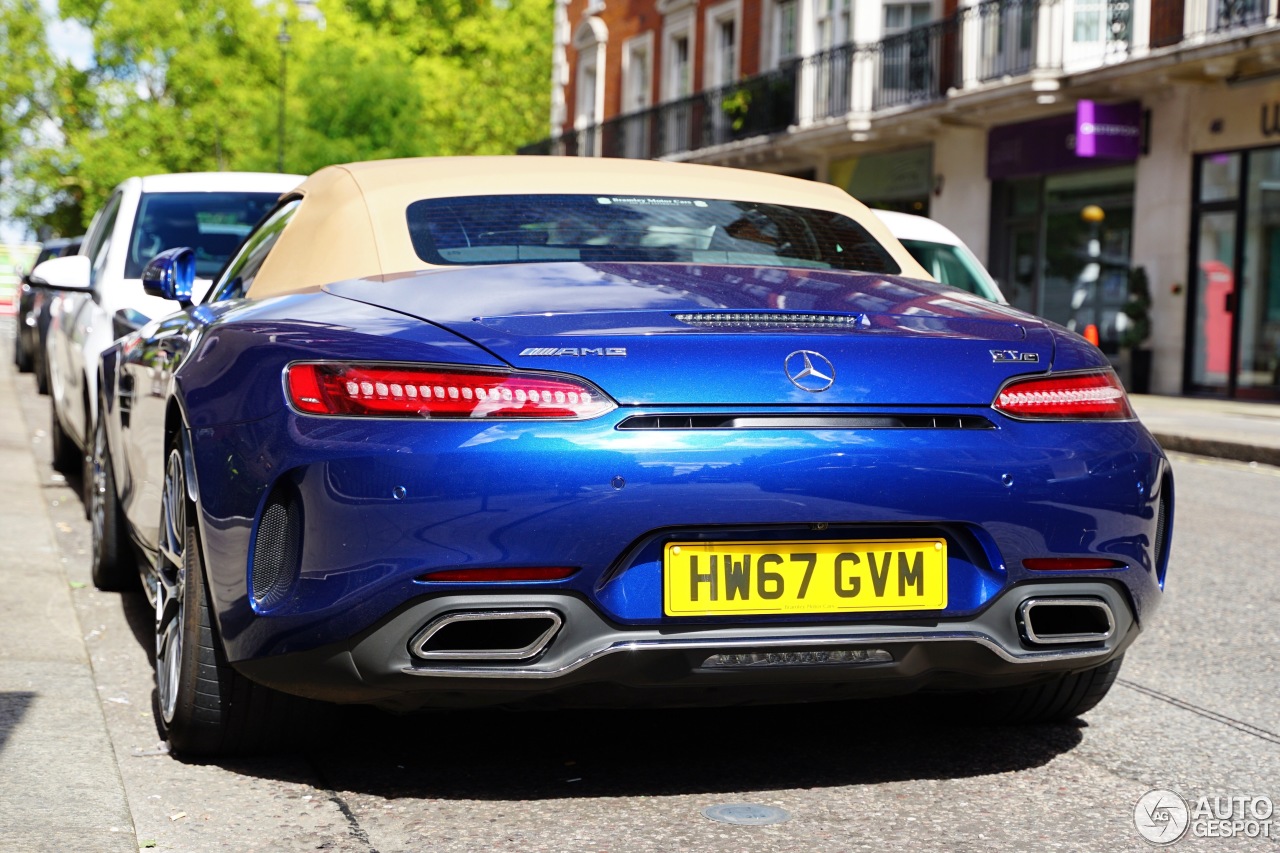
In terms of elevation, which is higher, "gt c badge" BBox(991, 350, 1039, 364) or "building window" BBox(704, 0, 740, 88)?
"building window" BBox(704, 0, 740, 88)

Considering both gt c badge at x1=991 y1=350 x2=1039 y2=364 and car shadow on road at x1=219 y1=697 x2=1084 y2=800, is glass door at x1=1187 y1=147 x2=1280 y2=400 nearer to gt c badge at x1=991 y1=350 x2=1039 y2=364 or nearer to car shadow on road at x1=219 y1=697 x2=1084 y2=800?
car shadow on road at x1=219 y1=697 x2=1084 y2=800

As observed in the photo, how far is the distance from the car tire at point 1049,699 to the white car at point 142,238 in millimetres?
4492

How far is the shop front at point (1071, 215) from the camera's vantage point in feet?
73.7

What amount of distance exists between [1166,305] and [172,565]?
19.9 metres

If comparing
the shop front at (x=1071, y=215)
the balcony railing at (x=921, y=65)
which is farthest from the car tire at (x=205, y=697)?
the shop front at (x=1071, y=215)

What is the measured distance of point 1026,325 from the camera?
3.58 metres

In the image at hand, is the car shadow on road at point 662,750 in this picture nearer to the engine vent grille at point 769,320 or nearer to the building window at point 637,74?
the engine vent grille at point 769,320

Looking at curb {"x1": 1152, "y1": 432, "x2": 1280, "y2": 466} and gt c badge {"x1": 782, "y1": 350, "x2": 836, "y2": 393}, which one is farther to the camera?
curb {"x1": 1152, "y1": 432, "x2": 1280, "y2": 466}

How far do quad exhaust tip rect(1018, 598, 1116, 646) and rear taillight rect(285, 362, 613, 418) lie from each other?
38.0 inches

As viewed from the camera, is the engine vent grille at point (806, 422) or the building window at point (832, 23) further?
the building window at point (832, 23)

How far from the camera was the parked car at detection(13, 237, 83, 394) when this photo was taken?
17.2 metres

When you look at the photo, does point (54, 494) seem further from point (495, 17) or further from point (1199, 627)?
point (495, 17)

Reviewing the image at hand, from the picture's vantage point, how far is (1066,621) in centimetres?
351

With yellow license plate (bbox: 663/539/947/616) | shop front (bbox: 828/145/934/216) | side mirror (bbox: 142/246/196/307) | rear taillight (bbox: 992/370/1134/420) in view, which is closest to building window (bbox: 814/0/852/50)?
shop front (bbox: 828/145/934/216)
